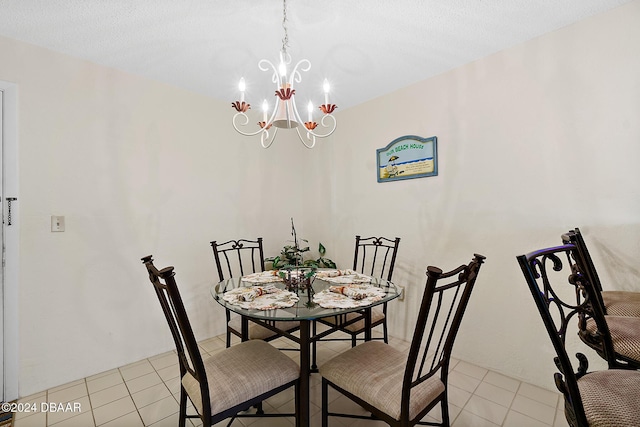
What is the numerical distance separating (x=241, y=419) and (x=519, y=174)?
2.52 metres

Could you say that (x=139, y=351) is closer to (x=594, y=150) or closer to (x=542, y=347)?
(x=542, y=347)

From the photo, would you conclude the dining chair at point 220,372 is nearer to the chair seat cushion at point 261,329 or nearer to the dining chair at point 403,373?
the dining chair at point 403,373

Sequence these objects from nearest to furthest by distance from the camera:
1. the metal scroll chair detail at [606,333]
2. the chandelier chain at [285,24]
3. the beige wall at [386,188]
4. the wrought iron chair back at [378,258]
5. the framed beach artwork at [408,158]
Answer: the metal scroll chair detail at [606,333] < the chandelier chain at [285,24] < the beige wall at [386,188] < the framed beach artwork at [408,158] < the wrought iron chair back at [378,258]

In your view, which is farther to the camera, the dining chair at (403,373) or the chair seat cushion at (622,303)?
the chair seat cushion at (622,303)

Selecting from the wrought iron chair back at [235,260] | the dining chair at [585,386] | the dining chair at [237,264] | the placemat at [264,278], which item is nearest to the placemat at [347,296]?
the placemat at [264,278]

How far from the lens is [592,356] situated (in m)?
1.80

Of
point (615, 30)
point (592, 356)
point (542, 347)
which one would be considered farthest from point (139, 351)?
point (615, 30)

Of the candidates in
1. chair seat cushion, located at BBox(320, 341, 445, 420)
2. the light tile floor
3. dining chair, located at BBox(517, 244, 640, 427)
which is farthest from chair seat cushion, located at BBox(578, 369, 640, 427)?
the light tile floor

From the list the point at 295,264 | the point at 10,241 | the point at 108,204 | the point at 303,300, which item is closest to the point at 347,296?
the point at 303,300

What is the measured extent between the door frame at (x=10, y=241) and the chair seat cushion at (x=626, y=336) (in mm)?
3333

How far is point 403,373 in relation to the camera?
4.46 ft

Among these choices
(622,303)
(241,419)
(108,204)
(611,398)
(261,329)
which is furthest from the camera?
(108,204)

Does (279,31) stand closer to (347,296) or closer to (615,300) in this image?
(347,296)

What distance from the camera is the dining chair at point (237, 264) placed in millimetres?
Answer: 2018
